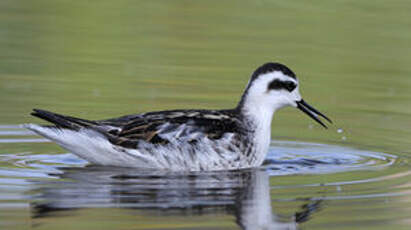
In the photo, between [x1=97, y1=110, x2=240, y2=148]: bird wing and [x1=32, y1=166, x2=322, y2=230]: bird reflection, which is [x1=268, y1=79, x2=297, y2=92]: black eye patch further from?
[x1=32, y1=166, x2=322, y2=230]: bird reflection

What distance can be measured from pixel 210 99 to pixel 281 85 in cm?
316

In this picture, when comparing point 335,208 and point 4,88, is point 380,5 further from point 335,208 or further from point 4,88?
point 335,208

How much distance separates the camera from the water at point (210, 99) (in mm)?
10625

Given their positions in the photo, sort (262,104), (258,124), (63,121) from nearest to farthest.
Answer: (63,121)
(258,124)
(262,104)

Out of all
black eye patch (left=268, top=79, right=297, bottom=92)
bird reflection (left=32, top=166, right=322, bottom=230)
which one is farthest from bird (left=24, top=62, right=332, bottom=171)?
bird reflection (left=32, top=166, right=322, bottom=230)

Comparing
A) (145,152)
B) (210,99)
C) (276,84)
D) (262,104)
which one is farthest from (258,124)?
(210,99)

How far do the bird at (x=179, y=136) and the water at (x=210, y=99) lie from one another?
0.74 ft

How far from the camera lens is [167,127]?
42.1 ft

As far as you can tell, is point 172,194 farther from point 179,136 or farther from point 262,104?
point 262,104

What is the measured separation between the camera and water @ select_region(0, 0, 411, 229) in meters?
10.6

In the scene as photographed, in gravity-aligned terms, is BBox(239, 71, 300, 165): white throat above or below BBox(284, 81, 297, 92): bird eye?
below

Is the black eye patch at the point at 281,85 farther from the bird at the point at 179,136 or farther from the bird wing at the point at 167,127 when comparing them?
the bird wing at the point at 167,127

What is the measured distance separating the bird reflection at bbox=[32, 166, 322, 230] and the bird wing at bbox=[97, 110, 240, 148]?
15.1 inches

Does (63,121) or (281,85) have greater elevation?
(281,85)
